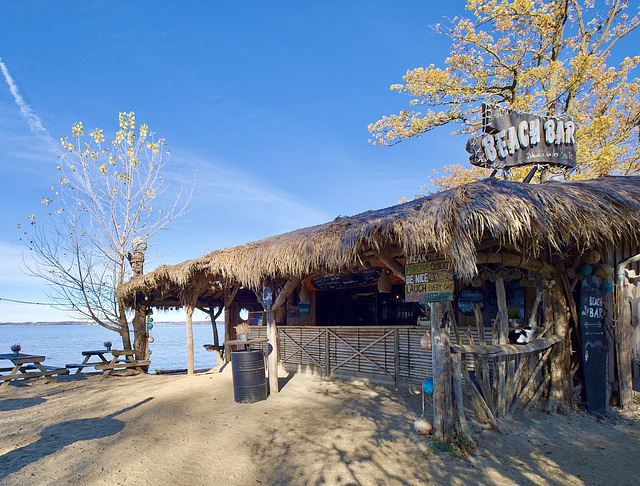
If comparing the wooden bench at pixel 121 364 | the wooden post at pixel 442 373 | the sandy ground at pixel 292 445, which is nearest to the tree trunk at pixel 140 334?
the wooden bench at pixel 121 364

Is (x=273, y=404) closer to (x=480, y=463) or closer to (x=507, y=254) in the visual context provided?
(x=480, y=463)

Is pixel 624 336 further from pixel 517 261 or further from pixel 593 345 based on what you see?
pixel 517 261

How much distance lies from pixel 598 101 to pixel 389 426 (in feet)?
39.9

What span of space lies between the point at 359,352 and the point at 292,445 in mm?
3581

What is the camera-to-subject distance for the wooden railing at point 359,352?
24.5 ft

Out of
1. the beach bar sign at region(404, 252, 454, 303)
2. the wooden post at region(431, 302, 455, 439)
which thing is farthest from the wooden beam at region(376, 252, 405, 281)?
the wooden post at region(431, 302, 455, 439)

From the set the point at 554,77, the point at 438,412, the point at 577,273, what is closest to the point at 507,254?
the point at 577,273

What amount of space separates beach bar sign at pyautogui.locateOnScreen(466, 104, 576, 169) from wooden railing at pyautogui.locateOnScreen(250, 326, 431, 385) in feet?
10.0

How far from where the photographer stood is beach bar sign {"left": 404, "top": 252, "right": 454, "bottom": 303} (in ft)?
15.3

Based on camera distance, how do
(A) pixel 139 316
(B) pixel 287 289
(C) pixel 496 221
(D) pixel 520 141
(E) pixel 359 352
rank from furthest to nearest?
(A) pixel 139 316, (E) pixel 359 352, (B) pixel 287 289, (D) pixel 520 141, (C) pixel 496 221

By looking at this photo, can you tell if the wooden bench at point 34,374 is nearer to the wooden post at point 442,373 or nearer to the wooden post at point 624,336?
the wooden post at point 442,373

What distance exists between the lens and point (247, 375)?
23.2 ft

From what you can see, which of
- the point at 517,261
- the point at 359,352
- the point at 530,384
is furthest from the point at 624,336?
the point at 359,352

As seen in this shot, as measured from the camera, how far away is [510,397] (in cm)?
547
